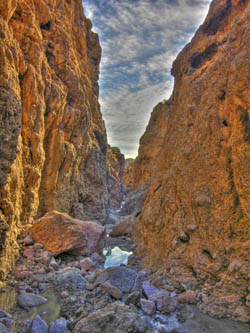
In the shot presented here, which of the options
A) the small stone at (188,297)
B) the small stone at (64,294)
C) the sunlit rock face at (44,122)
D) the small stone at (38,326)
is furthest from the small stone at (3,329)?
the small stone at (188,297)

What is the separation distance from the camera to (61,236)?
Answer: 935 centimetres

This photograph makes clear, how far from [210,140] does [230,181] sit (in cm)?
157

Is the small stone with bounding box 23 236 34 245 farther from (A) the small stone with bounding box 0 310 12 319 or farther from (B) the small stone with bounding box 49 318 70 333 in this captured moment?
(B) the small stone with bounding box 49 318 70 333

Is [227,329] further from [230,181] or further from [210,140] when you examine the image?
[210,140]

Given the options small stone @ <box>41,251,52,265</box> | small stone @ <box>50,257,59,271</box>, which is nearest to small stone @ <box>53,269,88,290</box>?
small stone @ <box>50,257,59,271</box>

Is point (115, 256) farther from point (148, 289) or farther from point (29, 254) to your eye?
point (148, 289)

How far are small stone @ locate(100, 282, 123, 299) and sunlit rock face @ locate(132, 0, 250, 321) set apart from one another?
176cm

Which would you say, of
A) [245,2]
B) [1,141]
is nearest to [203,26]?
[245,2]

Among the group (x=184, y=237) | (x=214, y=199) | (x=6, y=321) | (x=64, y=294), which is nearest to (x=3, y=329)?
(x=6, y=321)

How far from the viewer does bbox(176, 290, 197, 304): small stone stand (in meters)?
5.58

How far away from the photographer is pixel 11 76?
278 inches

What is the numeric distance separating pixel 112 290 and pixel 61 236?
13.2 ft

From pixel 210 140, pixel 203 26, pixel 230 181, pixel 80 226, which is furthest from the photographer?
pixel 203 26

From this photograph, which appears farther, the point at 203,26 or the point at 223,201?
the point at 203,26
